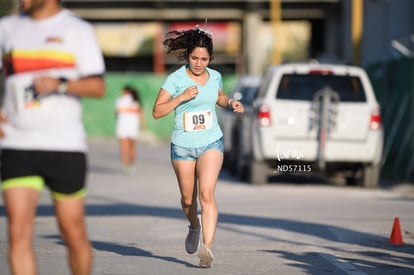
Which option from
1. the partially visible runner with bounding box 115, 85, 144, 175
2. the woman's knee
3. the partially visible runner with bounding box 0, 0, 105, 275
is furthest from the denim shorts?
the partially visible runner with bounding box 115, 85, 144, 175

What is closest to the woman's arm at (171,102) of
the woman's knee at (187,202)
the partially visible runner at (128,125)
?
the woman's knee at (187,202)

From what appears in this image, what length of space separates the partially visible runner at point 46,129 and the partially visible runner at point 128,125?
17.3 m

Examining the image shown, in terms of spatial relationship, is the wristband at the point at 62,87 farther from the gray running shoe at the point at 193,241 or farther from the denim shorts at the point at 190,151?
the gray running shoe at the point at 193,241

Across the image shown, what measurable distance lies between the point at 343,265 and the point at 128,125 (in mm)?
14735

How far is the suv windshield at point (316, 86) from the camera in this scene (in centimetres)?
1794

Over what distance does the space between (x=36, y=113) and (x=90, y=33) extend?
53 cm

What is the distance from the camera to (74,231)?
6000mm

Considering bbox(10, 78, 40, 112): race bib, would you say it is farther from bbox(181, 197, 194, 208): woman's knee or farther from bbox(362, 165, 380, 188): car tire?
bbox(362, 165, 380, 188): car tire

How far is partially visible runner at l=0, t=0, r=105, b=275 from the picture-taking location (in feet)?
19.6

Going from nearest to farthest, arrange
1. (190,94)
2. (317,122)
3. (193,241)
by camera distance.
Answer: (190,94) < (193,241) < (317,122)

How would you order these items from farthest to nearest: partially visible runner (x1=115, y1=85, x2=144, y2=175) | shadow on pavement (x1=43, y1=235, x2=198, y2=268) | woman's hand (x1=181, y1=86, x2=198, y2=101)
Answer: partially visible runner (x1=115, y1=85, x2=144, y2=175)
shadow on pavement (x1=43, y1=235, x2=198, y2=268)
woman's hand (x1=181, y1=86, x2=198, y2=101)

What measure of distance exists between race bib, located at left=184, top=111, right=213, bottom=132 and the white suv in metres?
8.67

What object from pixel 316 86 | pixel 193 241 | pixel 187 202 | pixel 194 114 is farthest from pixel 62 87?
pixel 316 86

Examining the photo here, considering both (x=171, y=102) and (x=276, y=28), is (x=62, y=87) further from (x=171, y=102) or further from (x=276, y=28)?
(x=276, y=28)
